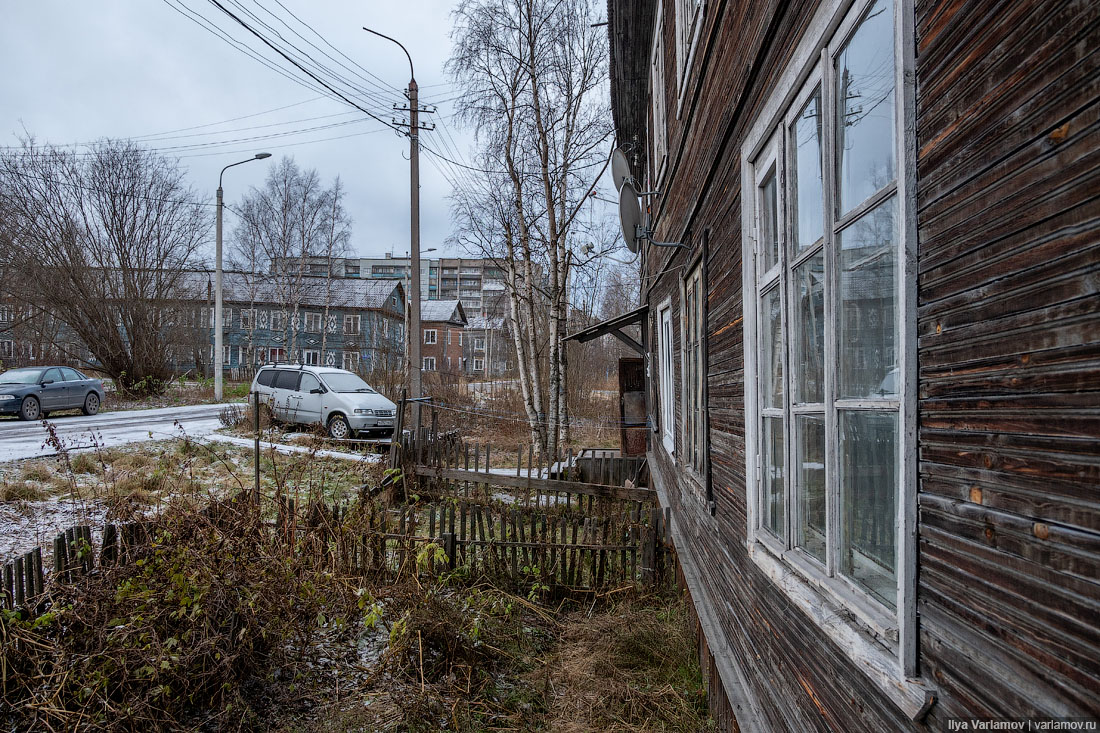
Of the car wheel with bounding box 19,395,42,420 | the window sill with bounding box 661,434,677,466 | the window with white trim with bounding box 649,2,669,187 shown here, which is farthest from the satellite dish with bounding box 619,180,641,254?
the car wheel with bounding box 19,395,42,420

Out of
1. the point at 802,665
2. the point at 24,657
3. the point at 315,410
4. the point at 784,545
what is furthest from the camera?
the point at 315,410

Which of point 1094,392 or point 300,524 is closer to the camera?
point 1094,392

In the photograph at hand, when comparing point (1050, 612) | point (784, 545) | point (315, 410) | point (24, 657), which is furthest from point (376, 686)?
point (315, 410)

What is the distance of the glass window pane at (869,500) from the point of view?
1.35 metres

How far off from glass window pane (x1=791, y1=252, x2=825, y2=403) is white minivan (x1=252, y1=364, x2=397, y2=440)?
1307 cm

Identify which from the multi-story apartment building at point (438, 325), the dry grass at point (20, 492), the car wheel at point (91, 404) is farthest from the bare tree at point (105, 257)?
the multi-story apartment building at point (438, 325)

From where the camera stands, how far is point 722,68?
3334mm

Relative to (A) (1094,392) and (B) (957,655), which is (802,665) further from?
(A) (1094,392)

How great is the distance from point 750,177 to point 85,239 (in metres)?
29.6

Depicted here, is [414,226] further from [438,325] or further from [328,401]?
[438,325]

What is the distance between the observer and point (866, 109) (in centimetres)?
148

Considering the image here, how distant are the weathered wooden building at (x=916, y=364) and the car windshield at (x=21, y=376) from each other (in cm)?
1929

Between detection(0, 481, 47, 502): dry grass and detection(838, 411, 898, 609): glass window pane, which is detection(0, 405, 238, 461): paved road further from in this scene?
detection(838, 411, 898, 609): glass window pane

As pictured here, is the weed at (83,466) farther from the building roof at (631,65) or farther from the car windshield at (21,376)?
the building roof at (631,65)
